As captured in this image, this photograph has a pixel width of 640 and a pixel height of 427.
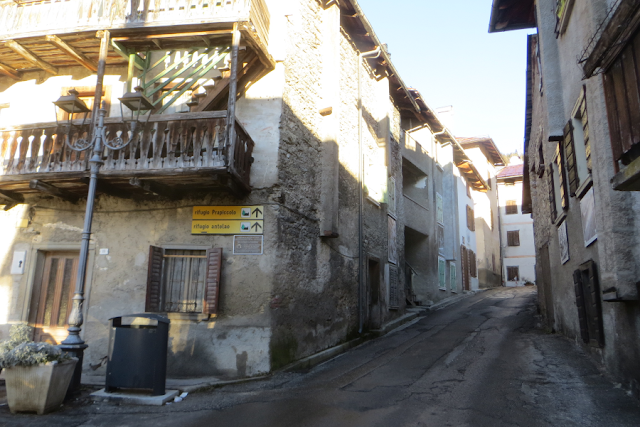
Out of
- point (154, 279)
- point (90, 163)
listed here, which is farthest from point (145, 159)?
point (154, 279)

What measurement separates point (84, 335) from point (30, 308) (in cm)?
141

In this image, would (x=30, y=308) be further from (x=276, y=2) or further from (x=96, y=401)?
(x=276, y=2)

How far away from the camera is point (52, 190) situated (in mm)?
8719

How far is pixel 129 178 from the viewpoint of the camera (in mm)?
8062

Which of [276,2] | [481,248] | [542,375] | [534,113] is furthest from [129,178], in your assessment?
[481,248]

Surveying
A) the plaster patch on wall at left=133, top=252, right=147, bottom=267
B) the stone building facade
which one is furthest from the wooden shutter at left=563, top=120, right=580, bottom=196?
the plaster patch on wall at left=133, top=252, right=147, bottom=267

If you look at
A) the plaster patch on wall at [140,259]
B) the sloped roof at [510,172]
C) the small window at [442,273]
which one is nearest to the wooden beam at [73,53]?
the plaster patch on wall at [140,259]

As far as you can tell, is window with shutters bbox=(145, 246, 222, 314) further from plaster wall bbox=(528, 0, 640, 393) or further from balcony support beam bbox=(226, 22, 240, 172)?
plaster wall bbox=(528, 0, 640, 393)

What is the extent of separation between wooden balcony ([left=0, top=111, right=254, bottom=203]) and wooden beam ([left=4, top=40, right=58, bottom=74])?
1.66m

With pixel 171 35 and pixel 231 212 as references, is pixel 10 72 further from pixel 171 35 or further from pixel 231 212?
pixel 231 212

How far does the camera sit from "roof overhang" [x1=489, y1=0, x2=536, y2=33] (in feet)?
42.4

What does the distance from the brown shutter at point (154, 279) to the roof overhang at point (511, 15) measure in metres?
10.5

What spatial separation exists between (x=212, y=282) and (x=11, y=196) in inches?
171

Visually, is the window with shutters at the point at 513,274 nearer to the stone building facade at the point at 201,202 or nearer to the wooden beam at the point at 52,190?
the stone building facade at the point at 201,202
